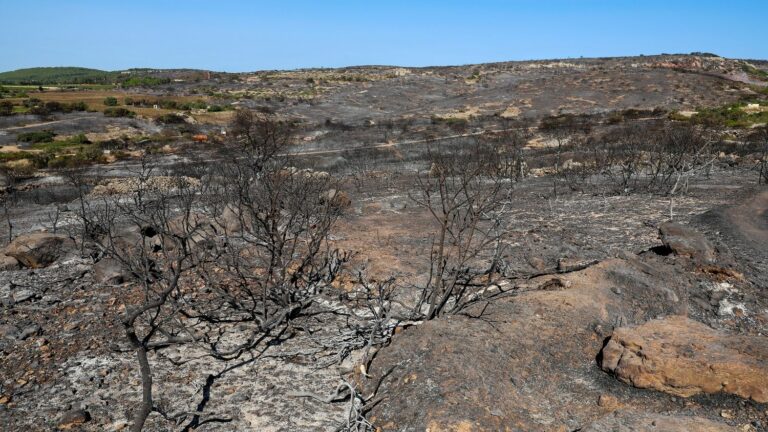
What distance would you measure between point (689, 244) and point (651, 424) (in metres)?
6.24

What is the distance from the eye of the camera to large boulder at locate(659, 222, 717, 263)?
963 cm

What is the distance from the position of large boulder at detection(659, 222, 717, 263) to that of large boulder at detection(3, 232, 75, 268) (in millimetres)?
12345

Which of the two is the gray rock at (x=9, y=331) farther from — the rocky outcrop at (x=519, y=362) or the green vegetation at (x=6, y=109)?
the green vegetation at (x=6, y=109)

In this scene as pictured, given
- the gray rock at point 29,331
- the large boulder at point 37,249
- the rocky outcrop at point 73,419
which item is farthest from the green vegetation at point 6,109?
the rocky outcrop at point 73,419

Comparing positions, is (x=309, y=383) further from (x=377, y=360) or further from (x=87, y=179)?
(x=87, y=179)

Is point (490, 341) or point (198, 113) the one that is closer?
point (490, 341)

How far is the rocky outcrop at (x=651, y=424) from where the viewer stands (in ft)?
14.7

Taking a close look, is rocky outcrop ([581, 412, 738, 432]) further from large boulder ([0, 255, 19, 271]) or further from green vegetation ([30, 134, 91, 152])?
green vegetation ([30, 134, 91, 152])

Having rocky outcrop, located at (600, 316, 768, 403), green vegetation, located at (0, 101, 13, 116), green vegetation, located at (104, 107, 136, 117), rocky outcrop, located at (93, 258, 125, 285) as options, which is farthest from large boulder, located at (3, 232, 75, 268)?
green vegetation, located at (0, 101, 13, 116)

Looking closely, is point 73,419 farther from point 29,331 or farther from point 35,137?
point 35,137

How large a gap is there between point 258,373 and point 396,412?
2.01m

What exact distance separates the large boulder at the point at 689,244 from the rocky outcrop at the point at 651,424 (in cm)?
583

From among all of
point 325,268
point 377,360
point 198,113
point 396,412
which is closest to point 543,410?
point 396,412

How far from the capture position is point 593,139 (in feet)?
105
